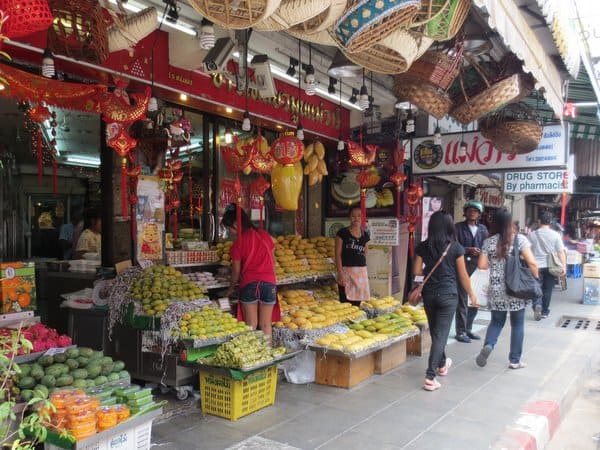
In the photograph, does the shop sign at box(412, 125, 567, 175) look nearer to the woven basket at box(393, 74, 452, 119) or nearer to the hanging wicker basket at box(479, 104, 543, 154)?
the hanging wicker basket at box(479, 104, 543, 154)

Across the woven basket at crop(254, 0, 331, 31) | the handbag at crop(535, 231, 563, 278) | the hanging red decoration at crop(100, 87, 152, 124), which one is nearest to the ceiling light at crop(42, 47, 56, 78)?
the hanging red decoration at crop(100, 87, 152, 124)

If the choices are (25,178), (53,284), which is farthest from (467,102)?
(25,178)

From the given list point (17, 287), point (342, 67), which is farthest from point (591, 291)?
point (17, 287)

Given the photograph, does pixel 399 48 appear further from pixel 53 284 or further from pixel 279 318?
pixel 53 284

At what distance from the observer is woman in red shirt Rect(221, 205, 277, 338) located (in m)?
5.75

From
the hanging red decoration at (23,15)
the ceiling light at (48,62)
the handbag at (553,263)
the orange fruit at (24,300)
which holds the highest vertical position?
the ceiling light at (48,62)

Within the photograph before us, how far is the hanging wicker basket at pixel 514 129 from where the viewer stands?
629 cm

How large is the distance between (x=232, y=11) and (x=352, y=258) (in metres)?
4.92

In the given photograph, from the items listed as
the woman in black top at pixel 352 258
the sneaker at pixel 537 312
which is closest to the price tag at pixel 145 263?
the woman in black top at pixel 352 258

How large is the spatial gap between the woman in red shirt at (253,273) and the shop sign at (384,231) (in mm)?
3920

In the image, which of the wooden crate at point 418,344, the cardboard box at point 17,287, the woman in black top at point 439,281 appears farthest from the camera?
the wooden crate at point 418,344

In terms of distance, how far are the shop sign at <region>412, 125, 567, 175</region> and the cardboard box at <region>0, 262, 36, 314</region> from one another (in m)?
6.26

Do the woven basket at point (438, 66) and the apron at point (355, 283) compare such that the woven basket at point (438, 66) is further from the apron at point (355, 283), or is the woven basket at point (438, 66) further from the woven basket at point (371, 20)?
the apron at point (355, 283)

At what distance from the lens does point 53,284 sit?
6.73m
